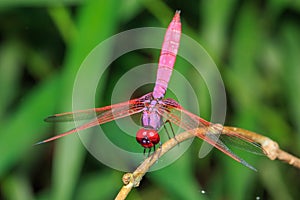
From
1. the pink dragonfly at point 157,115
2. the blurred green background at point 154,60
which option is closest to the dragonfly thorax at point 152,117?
the pink dragonfly at point 157,115

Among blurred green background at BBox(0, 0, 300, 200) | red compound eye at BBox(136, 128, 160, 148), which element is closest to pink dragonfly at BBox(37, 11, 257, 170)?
red compound eye at BBox(136, 128, 160, 148)

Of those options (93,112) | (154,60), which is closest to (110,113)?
(93,112)

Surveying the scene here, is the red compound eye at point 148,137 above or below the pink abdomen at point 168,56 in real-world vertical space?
below

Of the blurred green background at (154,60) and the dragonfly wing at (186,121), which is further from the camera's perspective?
the blurred green background at (154,60)

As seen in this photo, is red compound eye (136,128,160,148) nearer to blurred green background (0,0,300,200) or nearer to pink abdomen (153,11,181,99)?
pink abdomen (153,11,181,99)

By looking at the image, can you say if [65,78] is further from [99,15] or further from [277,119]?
[277,119]

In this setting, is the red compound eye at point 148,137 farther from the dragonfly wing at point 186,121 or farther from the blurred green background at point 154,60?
the blurred green background at point 154,60
